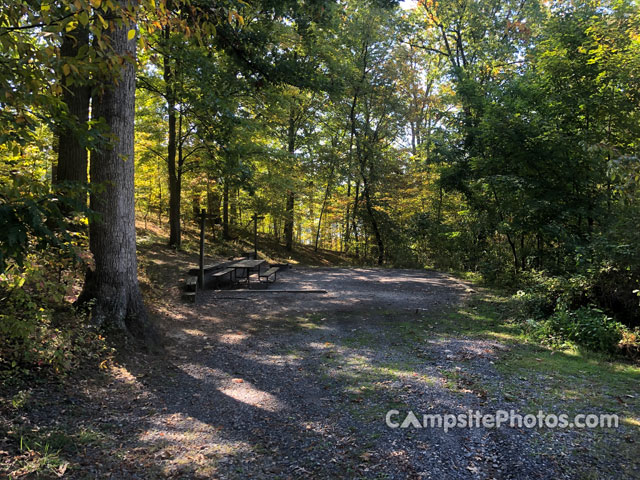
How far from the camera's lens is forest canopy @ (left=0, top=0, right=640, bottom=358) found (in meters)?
3.09

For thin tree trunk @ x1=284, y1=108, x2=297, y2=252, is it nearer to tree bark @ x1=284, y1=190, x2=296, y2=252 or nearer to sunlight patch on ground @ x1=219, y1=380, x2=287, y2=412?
tree bark @ x1=284, y1=190, x2=296, y2=252

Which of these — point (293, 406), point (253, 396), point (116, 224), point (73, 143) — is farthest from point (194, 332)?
point (73, 143)

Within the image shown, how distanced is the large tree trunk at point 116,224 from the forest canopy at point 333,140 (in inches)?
1.1

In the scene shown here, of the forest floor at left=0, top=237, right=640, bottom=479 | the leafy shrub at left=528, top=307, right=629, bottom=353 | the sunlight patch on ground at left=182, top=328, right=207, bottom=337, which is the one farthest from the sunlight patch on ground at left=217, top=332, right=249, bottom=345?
the leafy shrub at left=528, top=307, right=629, bottom=353

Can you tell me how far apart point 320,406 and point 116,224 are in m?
3.74

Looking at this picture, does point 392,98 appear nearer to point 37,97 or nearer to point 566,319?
point 566,319

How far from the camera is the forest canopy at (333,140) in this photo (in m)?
3.09

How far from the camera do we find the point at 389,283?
12.2 metres

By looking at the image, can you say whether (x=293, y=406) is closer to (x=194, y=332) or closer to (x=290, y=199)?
(x=194, y=332)

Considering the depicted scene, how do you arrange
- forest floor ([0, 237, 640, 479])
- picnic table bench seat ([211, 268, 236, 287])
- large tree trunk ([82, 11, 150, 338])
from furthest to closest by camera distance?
1. picnic table bench seat ([211, 268, 236, 287])
2. large tree trunk ([82, 11, 150, 338])
3. forest floor ([0, 237, 640, 479])

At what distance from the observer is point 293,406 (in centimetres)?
388

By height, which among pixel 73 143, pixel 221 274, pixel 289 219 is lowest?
pixel 221 274

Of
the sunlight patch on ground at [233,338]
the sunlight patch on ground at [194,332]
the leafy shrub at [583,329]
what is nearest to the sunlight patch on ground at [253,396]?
the sunlight patch on ground at [233,338]

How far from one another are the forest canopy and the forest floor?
3.45ft
